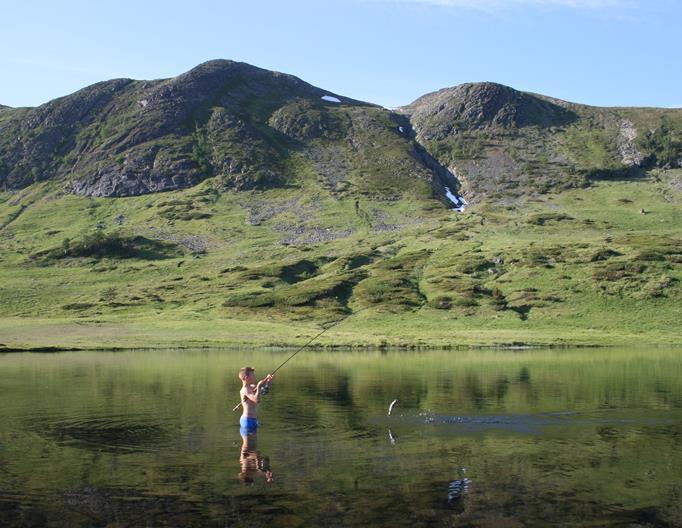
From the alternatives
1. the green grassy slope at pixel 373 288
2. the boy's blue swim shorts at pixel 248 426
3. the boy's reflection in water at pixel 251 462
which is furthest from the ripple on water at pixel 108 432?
the green grassy slope at pixel 373 288

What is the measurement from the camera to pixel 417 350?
9012 cm

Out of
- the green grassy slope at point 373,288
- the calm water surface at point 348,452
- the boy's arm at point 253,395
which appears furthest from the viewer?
the green grassy slope at point 373,288

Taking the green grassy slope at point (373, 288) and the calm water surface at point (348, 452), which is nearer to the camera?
the calm water surface at point (348, 452)

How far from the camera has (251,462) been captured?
26250mm

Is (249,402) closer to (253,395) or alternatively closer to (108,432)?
(253,395)

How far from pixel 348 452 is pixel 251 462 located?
12.6ft

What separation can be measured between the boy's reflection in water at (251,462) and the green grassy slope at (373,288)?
218 ft

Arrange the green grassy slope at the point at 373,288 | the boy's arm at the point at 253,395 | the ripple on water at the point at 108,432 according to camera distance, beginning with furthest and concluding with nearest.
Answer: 1. the green grassy slope at the point at 373,288
2. the boy's arm at the point at 253,395
3. the ripple on water at the point at 108,432

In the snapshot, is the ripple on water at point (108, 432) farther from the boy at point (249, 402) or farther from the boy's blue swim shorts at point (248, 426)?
the boy at point (249, 402)

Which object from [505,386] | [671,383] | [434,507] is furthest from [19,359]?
[434,507]

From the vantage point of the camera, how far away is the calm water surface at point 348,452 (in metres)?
20.1

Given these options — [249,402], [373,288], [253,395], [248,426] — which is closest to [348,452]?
[248,426]

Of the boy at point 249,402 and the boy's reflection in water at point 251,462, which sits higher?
the boy at point 249,402

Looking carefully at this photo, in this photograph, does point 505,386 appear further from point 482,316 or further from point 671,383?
point 482,316
